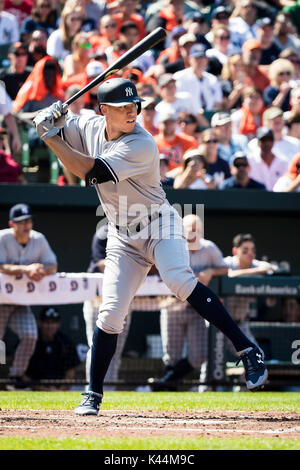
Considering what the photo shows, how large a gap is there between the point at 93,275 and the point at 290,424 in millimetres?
3578

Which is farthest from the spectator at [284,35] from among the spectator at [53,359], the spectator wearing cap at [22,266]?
the spectator at [53,359]

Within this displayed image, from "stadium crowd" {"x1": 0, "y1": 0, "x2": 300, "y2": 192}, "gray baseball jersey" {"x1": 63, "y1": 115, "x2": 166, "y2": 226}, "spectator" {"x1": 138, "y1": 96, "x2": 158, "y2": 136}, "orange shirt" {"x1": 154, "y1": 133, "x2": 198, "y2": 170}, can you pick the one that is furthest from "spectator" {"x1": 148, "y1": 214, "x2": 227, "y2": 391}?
"gray baseball jersey" {"x1": 63, "y1": 115, "x2": 166, "y2": 226}

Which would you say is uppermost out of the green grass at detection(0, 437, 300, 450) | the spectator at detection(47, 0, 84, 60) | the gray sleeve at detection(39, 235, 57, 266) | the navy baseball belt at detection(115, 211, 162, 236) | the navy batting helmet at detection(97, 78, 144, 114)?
the spectator at detection(47, 0, 84, 60)

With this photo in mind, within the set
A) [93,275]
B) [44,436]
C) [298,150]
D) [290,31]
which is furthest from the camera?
[290,31]

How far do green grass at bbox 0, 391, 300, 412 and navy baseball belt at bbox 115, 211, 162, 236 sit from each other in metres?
1.29

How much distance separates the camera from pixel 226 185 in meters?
9.63

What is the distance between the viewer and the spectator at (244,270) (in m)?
8.12

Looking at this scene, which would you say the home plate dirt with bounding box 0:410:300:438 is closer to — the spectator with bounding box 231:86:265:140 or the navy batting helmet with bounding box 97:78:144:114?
the navy batting helmet with bounding box 97:78:144:114

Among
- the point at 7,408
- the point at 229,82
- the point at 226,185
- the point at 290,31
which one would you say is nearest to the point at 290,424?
the point at 7,408

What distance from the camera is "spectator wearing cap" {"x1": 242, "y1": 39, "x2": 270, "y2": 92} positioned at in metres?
12.0

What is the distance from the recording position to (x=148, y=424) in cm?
485

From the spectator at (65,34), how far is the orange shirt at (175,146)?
251 centimetres

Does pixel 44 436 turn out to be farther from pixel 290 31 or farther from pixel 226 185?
pixel 290 31

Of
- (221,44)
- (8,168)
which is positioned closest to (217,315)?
(8,168)
